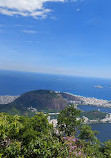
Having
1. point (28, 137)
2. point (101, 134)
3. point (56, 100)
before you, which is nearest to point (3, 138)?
point (28, 137)

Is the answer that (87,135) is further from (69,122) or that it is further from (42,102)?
(42,102)

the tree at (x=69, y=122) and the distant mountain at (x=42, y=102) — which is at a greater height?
the tree at (x=69, y=122)

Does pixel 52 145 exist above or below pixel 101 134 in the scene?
above

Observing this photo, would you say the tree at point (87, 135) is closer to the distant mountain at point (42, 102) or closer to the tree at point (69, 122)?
the tree at point (69, 122)

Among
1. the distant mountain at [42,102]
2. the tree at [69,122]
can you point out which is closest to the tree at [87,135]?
the tree at [69,122]

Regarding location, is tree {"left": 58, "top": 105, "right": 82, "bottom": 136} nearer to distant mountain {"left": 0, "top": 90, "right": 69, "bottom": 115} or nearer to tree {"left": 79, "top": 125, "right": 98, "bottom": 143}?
tree {"left": 79, "top": 125, "right": 98, "bottom": 143}

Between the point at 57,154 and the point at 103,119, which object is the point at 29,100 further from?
the point at 57,154

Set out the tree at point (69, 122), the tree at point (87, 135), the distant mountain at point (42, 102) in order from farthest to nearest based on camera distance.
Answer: the distant mountain at point (42, 102), the tree at point (87, 135), the tree at point (69, 122)

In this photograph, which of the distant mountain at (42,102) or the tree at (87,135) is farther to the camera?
the distant mountain at (42,102)

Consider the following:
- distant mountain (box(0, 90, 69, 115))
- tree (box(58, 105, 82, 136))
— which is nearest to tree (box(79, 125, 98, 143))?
tree (box(58, 105, 82, 136))

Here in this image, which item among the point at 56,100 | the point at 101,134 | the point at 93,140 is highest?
the point at 93,140
